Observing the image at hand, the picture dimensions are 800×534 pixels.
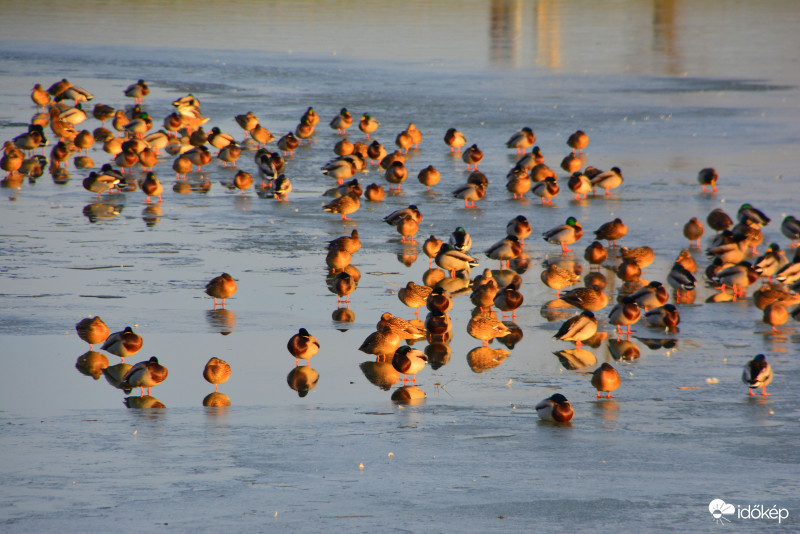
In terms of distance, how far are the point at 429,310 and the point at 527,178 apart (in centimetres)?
598

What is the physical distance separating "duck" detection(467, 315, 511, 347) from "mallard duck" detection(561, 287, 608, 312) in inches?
41.4

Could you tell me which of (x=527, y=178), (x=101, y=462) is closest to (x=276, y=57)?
(x=527, y=178)

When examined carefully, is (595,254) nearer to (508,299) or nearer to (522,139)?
(508,299)

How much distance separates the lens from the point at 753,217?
45.0 feet

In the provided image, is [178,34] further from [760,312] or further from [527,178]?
[760,312]

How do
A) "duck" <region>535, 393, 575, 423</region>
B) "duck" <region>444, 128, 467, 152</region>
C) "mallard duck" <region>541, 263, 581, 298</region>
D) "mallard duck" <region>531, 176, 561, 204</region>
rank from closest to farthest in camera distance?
"duck" <region>535, 393, 575, 423</region>, "mallard duck" <region>541, 263, 581, 298</region>, "mallard duck" <region>531, 176, 561, 204</region>, "duck" <region>444, 128, 467, 152</region>

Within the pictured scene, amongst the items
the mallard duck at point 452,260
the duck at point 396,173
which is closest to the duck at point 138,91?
the duck at point 396,173

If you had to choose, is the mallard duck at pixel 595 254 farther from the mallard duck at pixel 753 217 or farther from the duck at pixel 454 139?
the duck at pixel 454 139

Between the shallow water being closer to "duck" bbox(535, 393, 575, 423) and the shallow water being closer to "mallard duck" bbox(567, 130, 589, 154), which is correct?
"duck" bbox(535, 393, 575, 423)

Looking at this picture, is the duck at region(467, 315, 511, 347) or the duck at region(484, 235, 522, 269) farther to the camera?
the duck at region(484, 235, 522, 269)

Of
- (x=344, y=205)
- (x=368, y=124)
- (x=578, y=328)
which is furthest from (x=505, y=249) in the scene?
(x=368, y=124)

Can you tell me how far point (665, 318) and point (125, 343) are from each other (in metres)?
4.72

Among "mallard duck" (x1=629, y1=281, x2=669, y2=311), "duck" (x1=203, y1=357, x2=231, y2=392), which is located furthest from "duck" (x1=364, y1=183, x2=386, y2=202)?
"duck" (x1=203, y1=357, x2=231, y2=392)

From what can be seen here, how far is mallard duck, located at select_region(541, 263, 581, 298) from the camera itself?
11.5m
